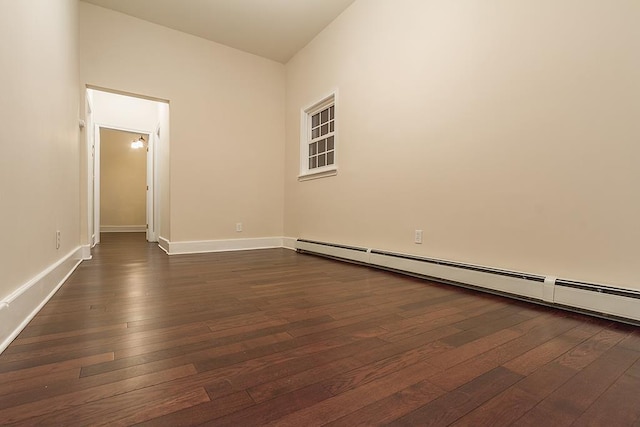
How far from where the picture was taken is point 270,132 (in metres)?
4.50

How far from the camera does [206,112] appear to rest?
4000 mm

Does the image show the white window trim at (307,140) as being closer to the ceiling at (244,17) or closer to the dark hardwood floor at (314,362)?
the ceiling at (244,17)

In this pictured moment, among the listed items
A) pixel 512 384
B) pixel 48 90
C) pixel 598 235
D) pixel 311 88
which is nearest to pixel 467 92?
pixel 598 235

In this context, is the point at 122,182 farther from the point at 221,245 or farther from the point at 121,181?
the point at 221,245

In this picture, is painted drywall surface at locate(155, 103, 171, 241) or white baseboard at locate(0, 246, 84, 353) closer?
white baseboard at locate(0, 246, 84, 353)

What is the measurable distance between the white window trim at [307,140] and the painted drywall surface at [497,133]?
14cm

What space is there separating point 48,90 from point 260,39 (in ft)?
8.92

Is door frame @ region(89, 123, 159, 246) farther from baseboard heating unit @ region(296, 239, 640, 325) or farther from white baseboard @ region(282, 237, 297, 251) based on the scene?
baseboard heating unit @ region(296, 239, 640, 325)

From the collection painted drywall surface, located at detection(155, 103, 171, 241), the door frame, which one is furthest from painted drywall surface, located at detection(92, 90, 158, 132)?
painted drywall surface, located at detection(155, 103, 171, 241)

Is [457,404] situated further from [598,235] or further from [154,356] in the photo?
[598,235]

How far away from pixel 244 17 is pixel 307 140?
5.26 ft

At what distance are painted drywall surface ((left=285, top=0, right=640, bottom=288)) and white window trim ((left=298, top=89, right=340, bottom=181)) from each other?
0.14 m

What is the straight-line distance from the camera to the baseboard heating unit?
146 cm

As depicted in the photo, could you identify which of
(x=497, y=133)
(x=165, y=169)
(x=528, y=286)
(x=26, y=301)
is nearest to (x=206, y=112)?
(x=165, y=169)
